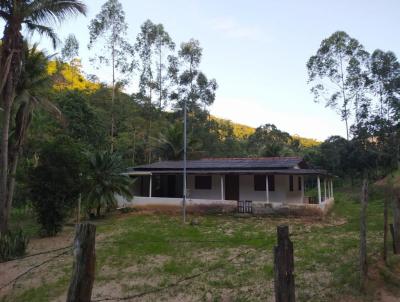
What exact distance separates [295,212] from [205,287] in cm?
1133

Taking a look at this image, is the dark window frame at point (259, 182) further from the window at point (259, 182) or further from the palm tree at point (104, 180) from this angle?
the palm tree at point (104, 180)

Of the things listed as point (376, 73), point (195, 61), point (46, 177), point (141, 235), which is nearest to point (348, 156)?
point (376, 73)

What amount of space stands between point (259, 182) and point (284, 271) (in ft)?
53.9

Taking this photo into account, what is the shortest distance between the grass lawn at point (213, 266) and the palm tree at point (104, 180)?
330cm

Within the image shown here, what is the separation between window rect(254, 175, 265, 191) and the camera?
2097cm

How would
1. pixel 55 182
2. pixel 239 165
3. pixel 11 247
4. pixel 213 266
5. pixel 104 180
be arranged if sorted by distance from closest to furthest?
pixel 213 266, pixel 11 247, pixel 55 182, pixel 104 180, pixel 239 165

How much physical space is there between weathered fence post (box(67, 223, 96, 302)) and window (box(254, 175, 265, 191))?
1743 cm

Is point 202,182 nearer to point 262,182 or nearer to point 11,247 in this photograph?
point 262,182

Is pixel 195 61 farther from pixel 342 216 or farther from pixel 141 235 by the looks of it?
pixel 141 235

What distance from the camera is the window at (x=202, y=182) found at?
22.6 m

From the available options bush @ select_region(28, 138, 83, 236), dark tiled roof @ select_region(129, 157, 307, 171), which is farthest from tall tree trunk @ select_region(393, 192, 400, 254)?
bush @ select_region(28, 138, 83, 236)

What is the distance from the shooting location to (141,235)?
45.7 feet

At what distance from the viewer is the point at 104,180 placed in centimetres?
1866

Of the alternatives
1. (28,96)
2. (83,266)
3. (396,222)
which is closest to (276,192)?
(396,222)
